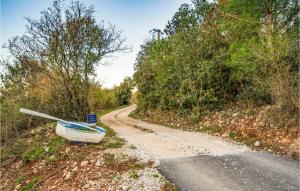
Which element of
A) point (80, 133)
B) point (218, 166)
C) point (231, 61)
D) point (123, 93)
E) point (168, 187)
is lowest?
point (168, 187)

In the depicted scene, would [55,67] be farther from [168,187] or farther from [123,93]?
[123,93]

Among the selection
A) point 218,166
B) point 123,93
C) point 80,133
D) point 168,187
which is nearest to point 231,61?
point 218,166

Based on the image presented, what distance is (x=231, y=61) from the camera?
15766mm

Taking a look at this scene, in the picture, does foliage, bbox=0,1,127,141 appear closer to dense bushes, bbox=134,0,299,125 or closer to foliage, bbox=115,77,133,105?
dense bushes, bbox=134,0,299,125

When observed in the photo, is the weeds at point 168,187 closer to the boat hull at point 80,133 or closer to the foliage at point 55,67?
the boat hull at point 80,133

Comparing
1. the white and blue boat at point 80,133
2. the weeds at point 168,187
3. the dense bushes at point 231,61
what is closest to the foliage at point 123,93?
the dense bushes at point 231,61

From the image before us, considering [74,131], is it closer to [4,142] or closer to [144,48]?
[4,142]

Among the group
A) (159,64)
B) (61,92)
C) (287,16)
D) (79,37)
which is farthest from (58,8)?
(287,16)

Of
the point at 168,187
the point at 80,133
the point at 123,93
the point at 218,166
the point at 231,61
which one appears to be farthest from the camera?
the point at 123,93

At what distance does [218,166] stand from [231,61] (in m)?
7.53

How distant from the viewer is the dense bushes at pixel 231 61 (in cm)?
1296

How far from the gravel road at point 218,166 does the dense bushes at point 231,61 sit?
8.82 ft

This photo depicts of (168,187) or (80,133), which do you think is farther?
(80,133)

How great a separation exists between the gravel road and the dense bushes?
2.69 meters
